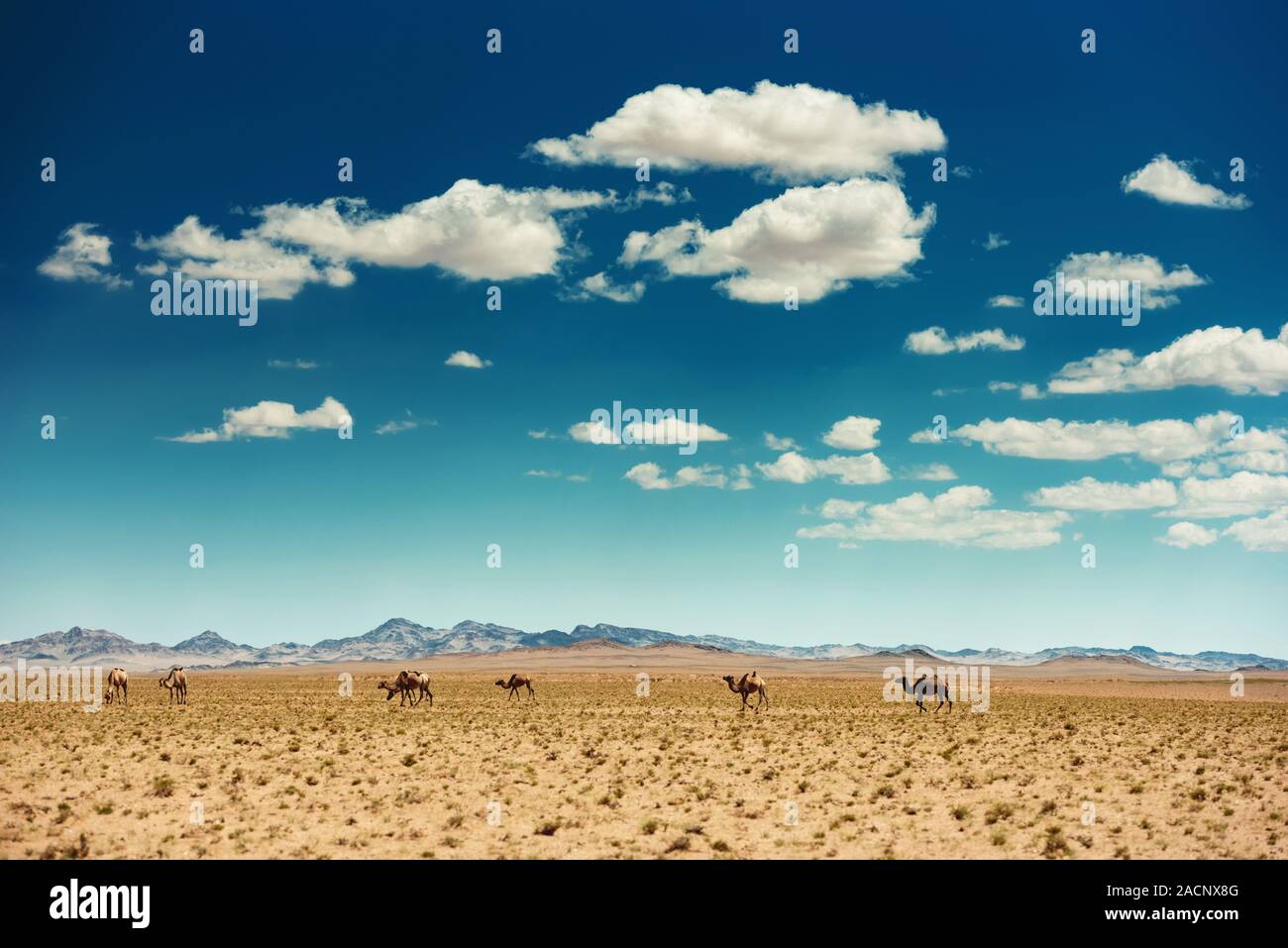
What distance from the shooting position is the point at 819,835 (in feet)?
60.0

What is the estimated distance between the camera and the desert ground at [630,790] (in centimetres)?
1788

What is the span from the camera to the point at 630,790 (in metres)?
22.9

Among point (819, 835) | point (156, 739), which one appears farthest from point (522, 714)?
point (819, 835)

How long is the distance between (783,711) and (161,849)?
33.2m

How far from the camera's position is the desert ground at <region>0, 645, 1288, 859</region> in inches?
704

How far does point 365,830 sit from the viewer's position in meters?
18.8

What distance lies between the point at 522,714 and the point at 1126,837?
28992mm
